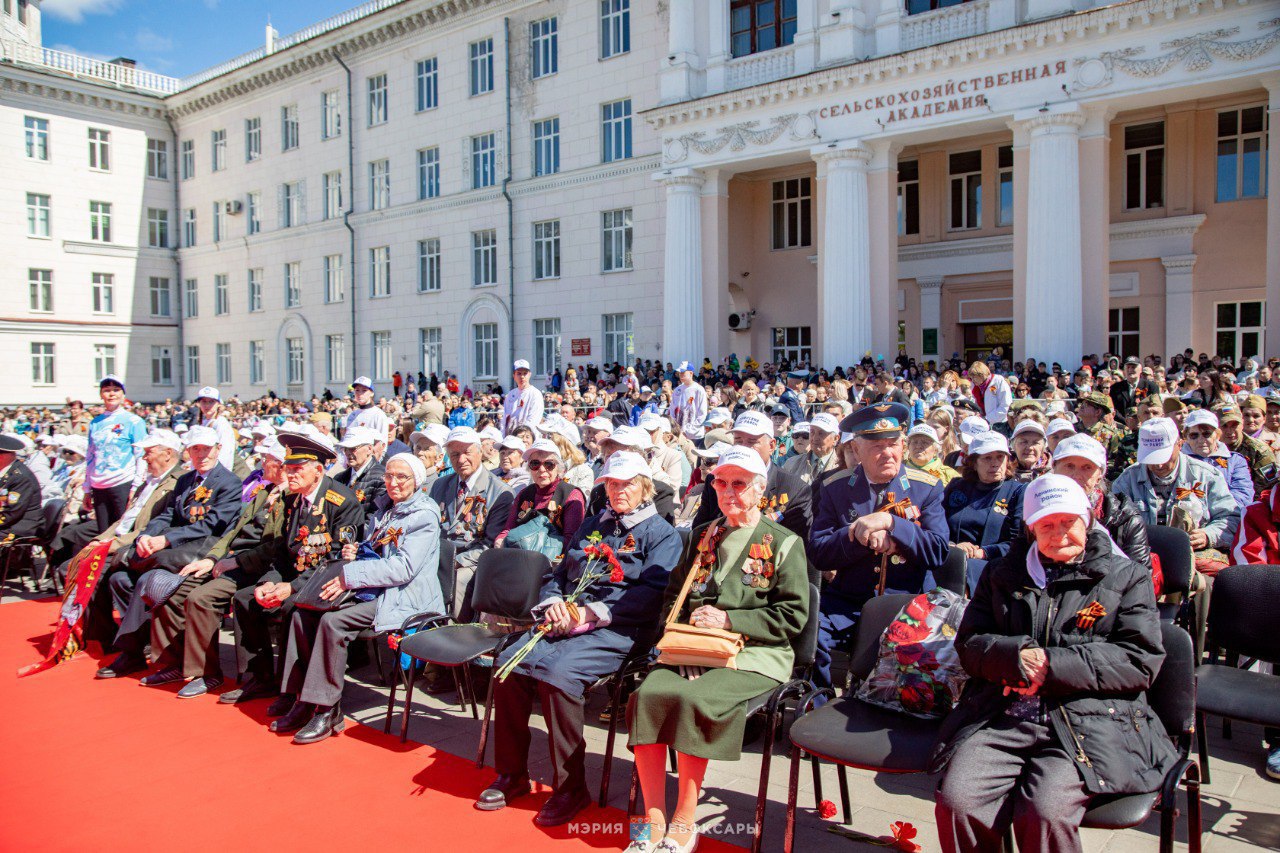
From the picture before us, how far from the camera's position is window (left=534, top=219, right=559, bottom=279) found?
94.5ft

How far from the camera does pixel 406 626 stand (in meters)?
6.04

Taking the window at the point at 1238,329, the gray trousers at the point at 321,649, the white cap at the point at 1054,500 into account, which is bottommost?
the gray trousers at the point at 321,649

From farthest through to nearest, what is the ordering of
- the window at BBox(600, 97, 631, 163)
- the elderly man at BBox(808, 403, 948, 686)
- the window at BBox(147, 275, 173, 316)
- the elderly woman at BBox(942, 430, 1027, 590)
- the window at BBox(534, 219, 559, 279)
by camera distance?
the window at BBox(147, 275, 173, 316), the window at BBox(534, 219, 559, 279), the window at BBox(600, 97, 631, 163), the elderly woman at BBox(942, 430, 1027, 590), the elderly man at BBox(808, 403, 948, 686)

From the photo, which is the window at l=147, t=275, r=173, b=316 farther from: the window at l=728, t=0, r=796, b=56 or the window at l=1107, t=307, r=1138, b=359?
the window at l=1107, t=307, r=1138, b=359

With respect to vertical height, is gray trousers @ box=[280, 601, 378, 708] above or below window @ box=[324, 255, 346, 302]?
below

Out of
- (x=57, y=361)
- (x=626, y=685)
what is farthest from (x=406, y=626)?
(x=57, y=361)

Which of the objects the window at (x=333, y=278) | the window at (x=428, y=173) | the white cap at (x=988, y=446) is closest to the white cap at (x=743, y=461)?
the white cap at (x=988, y=446)

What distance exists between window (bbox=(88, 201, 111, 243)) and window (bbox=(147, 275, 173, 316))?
2.61 meters

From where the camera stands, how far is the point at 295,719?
6.05m

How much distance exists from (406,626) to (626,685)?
1611 millimetres

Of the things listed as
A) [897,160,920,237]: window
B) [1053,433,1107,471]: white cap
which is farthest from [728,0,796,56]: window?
[1053,433,1107,471]: white cap

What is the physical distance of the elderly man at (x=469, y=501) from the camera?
730 cm

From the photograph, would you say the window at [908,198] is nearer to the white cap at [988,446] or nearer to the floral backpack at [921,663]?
the white cap at [988,446]

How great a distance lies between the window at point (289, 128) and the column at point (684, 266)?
66.7 feet
